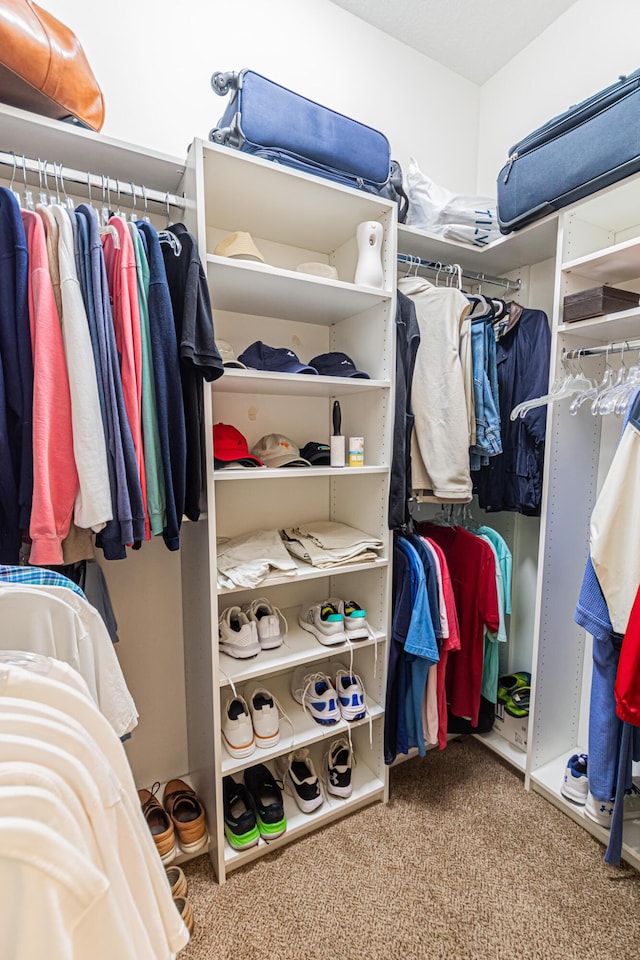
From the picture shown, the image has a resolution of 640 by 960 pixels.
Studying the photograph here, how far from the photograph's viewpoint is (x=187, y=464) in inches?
45.6

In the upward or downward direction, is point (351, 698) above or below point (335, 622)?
below

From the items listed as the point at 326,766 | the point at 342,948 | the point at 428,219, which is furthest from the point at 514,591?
the point at 428,219

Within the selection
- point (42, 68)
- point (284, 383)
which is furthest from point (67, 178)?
point (284, 383)

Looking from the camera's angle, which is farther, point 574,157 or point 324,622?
point 324,622

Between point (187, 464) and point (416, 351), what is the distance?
0.91 meters

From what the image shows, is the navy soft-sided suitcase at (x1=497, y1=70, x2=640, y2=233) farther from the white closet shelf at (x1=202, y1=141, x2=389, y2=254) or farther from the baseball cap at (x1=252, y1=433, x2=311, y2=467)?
the baseball cap at (x1=252, y1=433, x2=311, y2=467)

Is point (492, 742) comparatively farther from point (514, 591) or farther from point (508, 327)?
point (508, 327)

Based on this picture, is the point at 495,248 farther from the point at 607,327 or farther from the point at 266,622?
the point at 266,622

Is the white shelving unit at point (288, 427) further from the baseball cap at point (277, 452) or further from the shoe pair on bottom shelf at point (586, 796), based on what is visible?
the shoe pair on bottom shelf at point (586, 796)

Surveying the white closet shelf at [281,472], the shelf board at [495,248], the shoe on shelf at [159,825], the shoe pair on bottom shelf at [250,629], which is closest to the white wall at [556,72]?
the shelf board at [495,248]

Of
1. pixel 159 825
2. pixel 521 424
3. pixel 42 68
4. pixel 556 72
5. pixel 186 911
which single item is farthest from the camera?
pixel 556 72

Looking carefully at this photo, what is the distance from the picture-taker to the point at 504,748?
1900mm

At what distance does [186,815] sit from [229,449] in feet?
4.03

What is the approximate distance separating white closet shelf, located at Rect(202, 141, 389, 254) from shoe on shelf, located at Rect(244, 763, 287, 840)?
1874 mm
